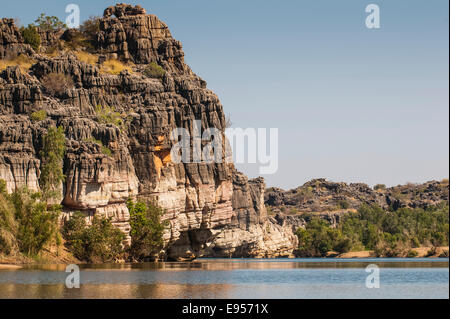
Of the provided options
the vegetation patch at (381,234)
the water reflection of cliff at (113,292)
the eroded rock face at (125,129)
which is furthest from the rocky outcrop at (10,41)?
the vegetation patch at (381,234)

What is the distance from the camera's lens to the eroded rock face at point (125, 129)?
84125 mm

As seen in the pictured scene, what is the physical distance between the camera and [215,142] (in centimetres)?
10706

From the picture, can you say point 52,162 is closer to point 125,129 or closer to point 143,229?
point 143,229

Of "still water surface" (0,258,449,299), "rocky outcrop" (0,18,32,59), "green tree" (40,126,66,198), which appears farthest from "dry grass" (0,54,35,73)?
"still water surface" (0,258,449,299)

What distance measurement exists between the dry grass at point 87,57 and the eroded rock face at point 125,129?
1.58m

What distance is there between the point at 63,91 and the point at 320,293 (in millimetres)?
57893

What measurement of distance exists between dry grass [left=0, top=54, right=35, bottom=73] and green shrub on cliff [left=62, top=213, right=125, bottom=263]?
1063 inches

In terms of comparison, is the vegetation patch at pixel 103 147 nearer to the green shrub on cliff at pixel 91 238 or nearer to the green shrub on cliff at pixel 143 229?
the green shrub on cliff at pixel 143 229

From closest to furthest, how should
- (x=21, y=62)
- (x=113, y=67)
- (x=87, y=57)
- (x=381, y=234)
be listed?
(x=21, y=62) → (x=113, y=67) → (x=87, y=57) → (x=381, y=234)

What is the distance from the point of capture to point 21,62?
101938 millimetres

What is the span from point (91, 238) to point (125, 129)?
2219cm

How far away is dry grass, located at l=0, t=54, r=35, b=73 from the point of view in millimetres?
100312

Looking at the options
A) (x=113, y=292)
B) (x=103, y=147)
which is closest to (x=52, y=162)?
(x=103, y=147)
